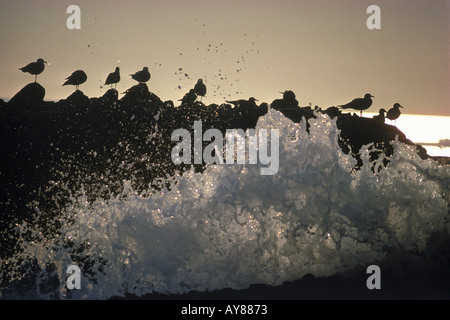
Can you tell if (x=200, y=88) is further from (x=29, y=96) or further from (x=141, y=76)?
(x=29, y=96)

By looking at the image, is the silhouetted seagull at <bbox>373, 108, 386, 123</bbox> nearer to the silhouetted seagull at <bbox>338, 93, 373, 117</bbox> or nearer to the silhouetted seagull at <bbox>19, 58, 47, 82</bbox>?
the silhouetted seagull at <bbox>338, 93, 373, 117</bbox>

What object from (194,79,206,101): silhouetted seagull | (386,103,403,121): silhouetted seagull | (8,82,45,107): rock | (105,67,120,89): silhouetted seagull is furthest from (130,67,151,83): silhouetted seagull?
(386,103,403,121): silhouetted seagull

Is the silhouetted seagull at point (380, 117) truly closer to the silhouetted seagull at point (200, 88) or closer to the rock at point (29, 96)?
the silhouetted seagull at point (200, 88)

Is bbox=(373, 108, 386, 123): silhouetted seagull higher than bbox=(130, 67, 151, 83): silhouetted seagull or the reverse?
the reverse

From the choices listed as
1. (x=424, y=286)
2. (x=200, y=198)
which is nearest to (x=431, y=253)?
(x=424, y=286)

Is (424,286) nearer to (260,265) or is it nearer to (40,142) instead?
(260,265)

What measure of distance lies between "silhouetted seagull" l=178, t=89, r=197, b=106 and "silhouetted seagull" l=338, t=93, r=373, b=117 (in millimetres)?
5106

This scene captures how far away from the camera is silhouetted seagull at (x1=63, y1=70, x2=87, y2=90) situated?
24547 mm

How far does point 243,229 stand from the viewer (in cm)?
839

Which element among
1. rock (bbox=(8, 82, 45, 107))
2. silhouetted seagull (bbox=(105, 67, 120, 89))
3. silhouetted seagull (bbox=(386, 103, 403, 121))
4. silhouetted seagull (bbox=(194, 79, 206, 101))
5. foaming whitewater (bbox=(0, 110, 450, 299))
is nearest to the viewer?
foaming whitewater (bbox=(0, 110, 450, 299))

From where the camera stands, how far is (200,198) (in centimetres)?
859

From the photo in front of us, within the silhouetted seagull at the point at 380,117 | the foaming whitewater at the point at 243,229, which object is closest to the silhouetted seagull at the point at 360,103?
the silhouetted seagull at the point at 380,117

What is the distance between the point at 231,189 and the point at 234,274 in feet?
3.77
